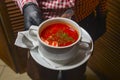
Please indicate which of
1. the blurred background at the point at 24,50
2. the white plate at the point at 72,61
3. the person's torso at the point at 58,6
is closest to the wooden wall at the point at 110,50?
the blurred background at the point at 24,50

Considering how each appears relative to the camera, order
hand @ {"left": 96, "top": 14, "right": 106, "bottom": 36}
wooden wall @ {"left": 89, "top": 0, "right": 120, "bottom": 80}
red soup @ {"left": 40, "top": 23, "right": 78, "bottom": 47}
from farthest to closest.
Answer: wooden wall @ {"left": 89, "top": 0, "right": 120, "bottom": 80} → hand @ {"left": 96, "top": 14, "right": 106, "bottom": 36} → red soup @ {"left": 40, "top": 23, "right": 78, "bottom": 47}

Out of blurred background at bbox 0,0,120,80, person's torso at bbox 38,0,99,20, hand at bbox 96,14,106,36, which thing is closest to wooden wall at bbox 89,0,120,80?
blurred background at bbox 0,0,120,80

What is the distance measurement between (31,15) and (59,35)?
0.11 metres

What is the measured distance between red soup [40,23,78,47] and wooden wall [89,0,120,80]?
0.53 m

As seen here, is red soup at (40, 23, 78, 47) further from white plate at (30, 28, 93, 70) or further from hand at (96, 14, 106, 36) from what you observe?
hand at (96, 14, 106, 36)

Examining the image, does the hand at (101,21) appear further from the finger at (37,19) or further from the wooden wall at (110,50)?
the finger at (37,19)

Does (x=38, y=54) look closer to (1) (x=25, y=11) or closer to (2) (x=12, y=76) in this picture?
(1) (x=25, y=11)

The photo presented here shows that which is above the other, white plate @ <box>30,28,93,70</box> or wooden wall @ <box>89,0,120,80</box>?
white plate @ <box>30,28,93,70</box>

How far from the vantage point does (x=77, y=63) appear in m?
0.63

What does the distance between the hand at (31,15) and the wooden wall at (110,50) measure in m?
0.56

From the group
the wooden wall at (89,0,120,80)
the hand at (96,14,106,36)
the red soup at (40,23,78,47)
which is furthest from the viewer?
the wooden wall at (89,0,120,80)

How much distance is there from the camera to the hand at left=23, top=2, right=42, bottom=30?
0.63 metres

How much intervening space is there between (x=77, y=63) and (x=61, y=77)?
11 centimetres

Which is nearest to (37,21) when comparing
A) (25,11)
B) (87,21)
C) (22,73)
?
(25,11)
